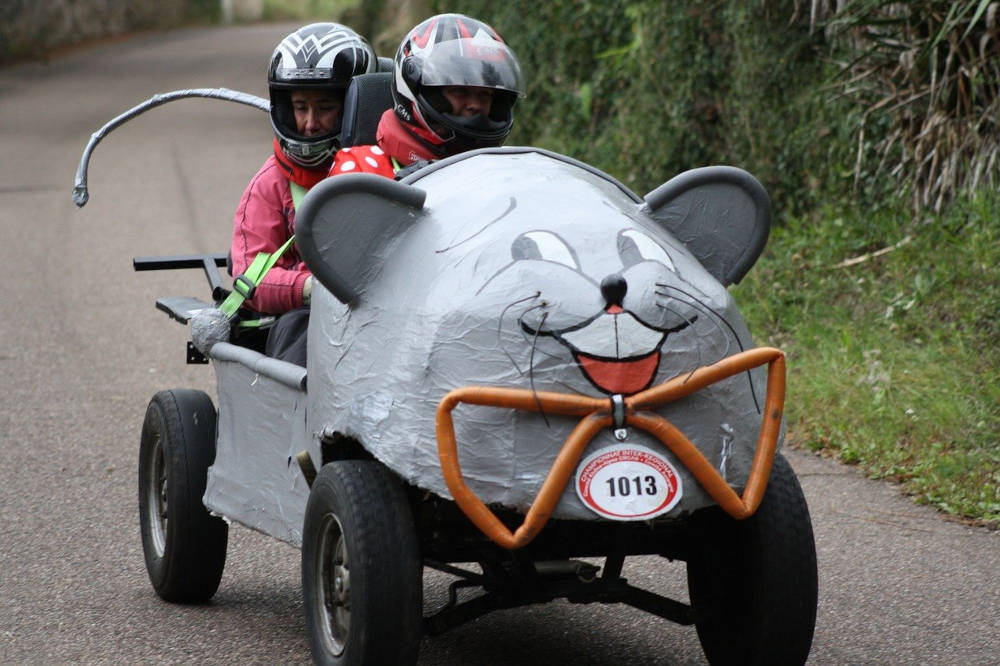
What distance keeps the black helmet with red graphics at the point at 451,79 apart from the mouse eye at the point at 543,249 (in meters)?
0.94

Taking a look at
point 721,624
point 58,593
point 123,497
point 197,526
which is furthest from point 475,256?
point 123,497

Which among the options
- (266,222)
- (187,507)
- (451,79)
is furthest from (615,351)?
(266,222)

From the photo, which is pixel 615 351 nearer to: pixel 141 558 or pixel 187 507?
pixel 187 507

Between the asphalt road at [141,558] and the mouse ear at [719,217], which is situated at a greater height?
the mouse ear at [719,217]

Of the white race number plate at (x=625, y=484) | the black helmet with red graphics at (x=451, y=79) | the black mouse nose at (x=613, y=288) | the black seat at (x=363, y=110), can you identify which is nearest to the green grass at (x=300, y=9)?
the black seat at (x=363, y=110)

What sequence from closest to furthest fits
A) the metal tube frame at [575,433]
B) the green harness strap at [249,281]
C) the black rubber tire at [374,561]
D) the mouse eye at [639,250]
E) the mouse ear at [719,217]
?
1. the metal tube frame at [575,433]
2. the black rubber tire at [374,561]
3. the mouse eye at [639,250]
4. the mouse ear at [719,217]
5. the green harness strap at [249,281]

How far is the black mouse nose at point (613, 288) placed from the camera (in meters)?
3.42

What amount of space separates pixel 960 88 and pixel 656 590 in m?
4.49

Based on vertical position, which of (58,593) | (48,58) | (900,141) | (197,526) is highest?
(900,141)

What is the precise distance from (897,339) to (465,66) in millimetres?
3891

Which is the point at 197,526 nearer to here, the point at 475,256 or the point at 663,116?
the point at 475,256

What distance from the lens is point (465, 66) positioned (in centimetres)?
441

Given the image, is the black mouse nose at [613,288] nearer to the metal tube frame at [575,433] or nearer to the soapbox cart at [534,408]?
the soapbox cart at [534,408]

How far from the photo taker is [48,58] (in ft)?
94.8
